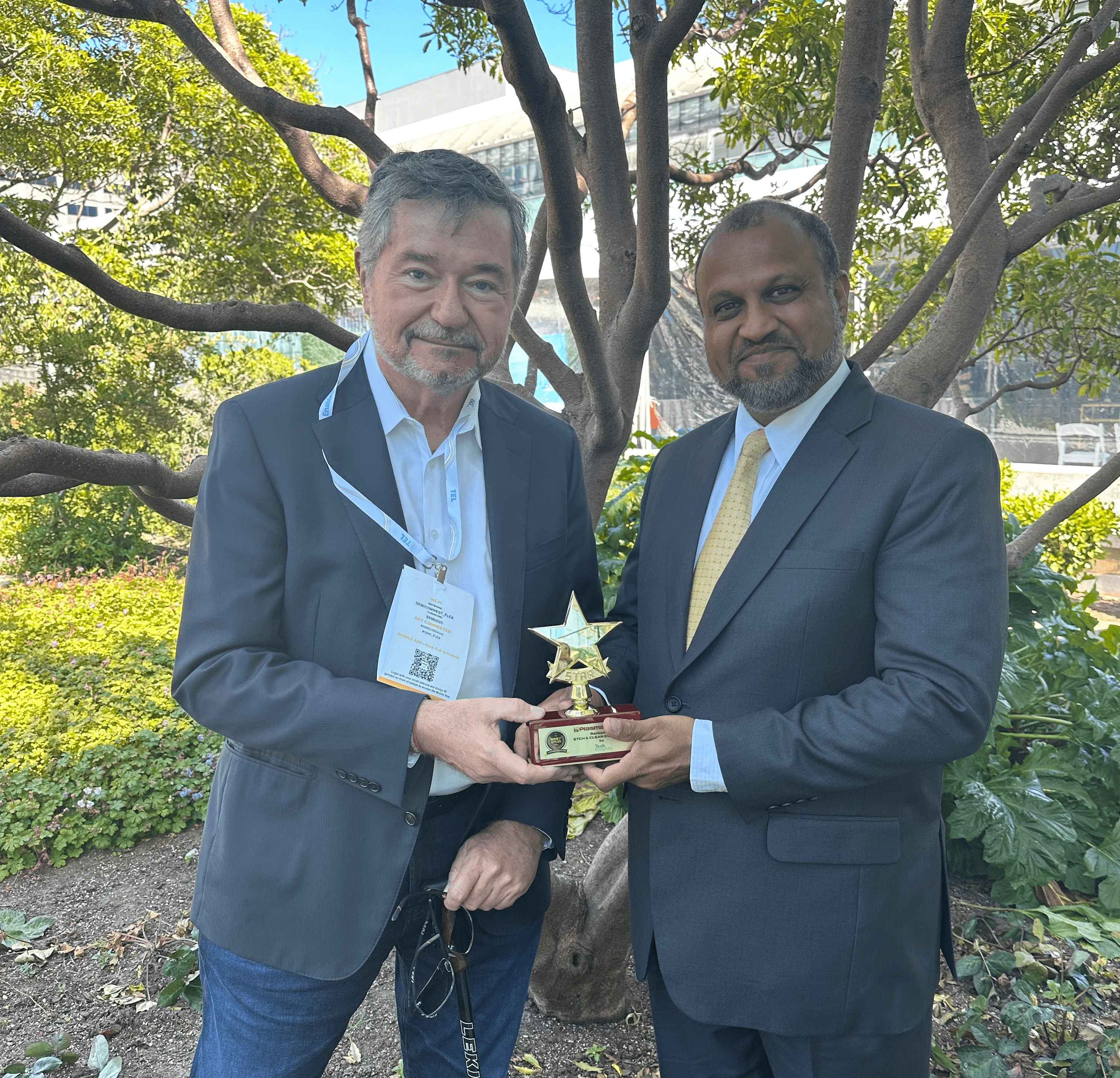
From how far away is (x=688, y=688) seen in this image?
1892 millimetres

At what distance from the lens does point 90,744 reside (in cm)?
551

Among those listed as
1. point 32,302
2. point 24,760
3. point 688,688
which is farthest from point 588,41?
point 32,302

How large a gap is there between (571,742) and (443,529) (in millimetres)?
564

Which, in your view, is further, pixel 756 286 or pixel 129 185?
pixel 129 185

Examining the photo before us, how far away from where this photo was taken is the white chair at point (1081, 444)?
72.6ft

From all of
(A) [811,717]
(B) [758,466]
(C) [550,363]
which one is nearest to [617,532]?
(C) [550,363]

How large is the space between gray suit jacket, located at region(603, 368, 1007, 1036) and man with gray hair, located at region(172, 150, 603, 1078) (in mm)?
376

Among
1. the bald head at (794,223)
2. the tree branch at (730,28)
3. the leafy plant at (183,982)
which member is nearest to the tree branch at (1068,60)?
the tree branch at (730,28)

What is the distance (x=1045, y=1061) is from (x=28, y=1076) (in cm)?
336

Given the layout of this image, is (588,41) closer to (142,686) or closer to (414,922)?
(414,922)

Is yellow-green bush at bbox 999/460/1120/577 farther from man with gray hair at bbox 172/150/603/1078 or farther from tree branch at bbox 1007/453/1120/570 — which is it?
man with gray hair at bbox 172/150/603/1078

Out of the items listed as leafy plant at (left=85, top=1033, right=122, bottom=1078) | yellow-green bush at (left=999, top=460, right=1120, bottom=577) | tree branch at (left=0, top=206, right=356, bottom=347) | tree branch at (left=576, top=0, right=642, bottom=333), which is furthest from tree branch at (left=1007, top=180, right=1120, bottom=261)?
yellow-green bush at (left=999, top=460, right=1120, bottom=577)

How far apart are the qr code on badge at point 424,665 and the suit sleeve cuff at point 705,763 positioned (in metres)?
0.54

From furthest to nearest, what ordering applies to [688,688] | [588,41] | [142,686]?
[142,686], [588,41], [688,688]
